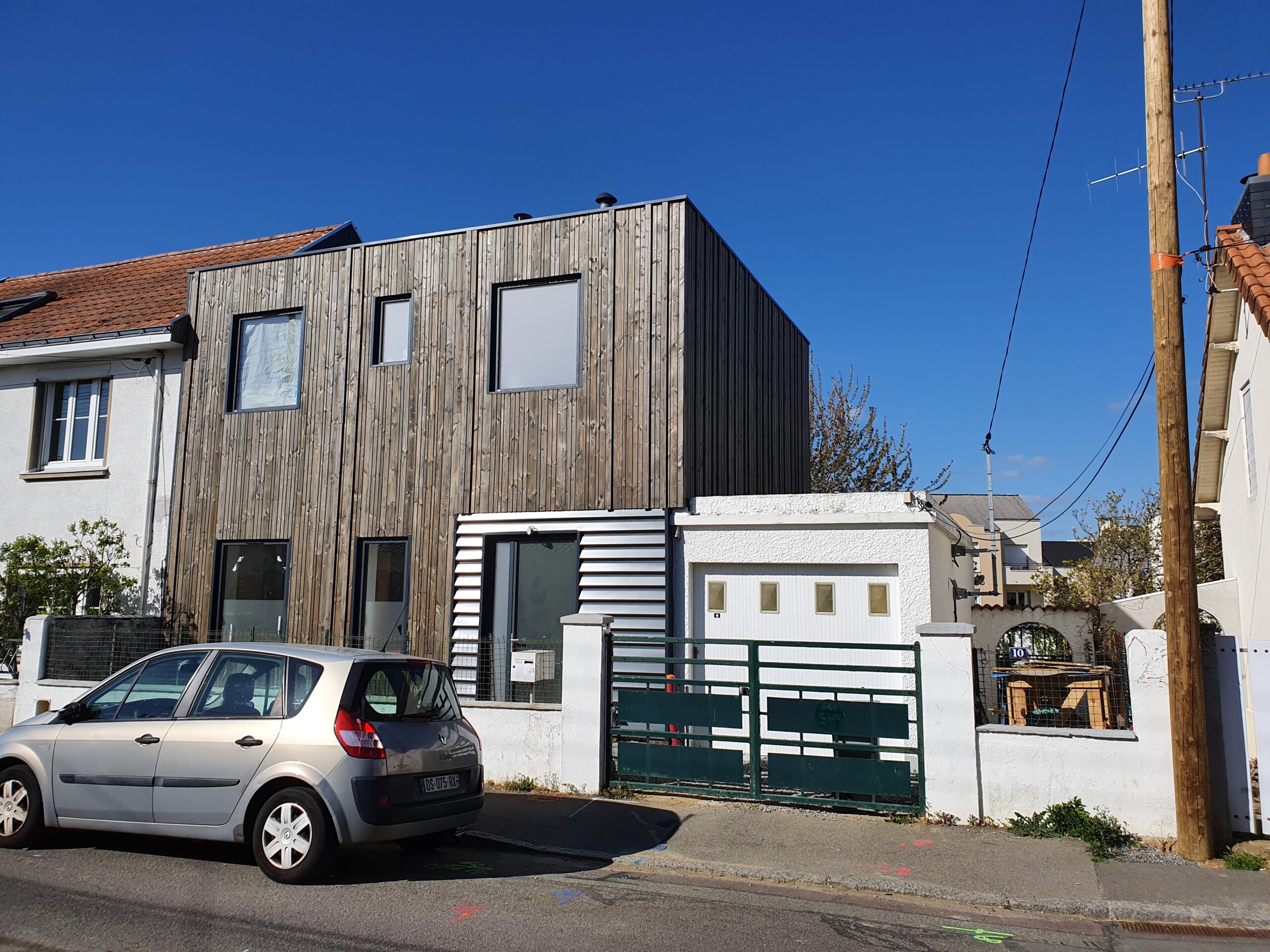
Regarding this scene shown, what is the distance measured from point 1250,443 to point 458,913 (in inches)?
485

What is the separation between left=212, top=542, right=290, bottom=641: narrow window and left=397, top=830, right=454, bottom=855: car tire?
273 inches

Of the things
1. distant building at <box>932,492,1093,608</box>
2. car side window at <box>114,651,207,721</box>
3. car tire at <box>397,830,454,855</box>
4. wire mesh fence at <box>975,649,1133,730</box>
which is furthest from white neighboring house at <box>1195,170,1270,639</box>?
distant building at <box>932,492,1093,608</box>

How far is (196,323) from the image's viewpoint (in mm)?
15172

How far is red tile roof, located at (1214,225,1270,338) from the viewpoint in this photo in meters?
9.91

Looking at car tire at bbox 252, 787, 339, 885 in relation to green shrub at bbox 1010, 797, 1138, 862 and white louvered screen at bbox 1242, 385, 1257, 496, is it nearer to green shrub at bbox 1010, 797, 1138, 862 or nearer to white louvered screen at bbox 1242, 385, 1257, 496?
green shrub at bbox 1010, 797, 1138, 862

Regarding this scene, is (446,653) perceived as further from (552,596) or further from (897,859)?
(897,859)

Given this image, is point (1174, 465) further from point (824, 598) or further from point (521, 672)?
point (521, 672)

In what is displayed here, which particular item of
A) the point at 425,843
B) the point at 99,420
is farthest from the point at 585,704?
the point at 99,420

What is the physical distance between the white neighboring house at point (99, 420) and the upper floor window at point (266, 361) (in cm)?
95

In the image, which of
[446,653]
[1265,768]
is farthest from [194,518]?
[1265,768]

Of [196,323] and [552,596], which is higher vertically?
[196,323]

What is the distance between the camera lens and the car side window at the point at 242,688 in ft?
22.7

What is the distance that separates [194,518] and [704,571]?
7996mm

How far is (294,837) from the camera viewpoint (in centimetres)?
656
